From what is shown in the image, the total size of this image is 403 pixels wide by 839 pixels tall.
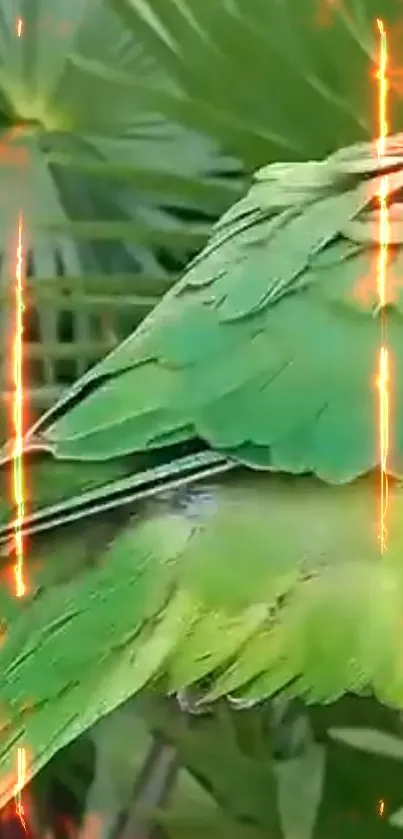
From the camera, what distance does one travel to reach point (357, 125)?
83 cm

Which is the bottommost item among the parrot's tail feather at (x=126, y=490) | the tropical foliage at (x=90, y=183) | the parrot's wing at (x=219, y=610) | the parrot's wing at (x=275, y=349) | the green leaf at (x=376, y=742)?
the green leaf at (x=376, y=742)

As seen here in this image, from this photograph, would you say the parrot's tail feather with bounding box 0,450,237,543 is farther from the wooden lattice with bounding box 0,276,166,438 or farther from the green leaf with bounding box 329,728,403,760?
the green leaf with bounding box 329,728,403,760

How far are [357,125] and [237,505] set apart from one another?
278mm

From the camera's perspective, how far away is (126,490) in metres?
0.77

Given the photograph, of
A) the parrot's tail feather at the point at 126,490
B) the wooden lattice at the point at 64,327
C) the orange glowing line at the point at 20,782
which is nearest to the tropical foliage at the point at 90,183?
the wooden lattice at the point at 64,327

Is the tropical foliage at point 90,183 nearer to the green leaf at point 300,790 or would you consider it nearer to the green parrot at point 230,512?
the green parrot at point 230,512

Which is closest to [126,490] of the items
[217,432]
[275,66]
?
[217,432]

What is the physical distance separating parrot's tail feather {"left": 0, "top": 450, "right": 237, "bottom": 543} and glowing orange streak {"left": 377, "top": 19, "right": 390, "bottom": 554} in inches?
3.9

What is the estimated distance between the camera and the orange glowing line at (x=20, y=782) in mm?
765

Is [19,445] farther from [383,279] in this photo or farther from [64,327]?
[383,279]

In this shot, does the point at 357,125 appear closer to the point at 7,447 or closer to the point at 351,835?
the point at 7,447

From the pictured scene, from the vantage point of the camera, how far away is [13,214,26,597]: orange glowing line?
0.78 metres

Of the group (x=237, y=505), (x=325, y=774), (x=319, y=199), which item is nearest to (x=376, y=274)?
(x=319, y=199)

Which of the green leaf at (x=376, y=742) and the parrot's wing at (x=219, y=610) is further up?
the parrot's wing at (x=219, y=610)
